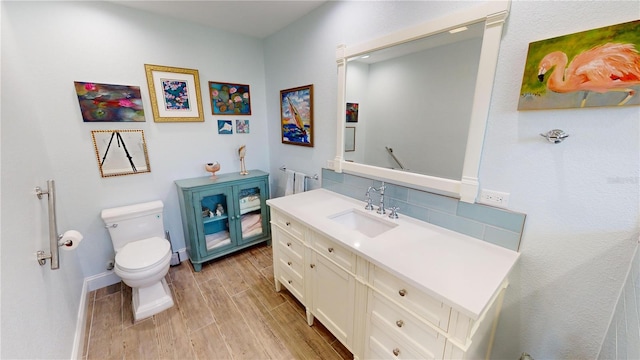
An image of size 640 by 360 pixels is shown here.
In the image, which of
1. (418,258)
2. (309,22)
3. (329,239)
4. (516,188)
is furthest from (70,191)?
(516,188)

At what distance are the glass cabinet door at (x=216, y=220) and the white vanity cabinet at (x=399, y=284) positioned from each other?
95 cm

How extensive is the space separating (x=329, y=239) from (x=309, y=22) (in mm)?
1916

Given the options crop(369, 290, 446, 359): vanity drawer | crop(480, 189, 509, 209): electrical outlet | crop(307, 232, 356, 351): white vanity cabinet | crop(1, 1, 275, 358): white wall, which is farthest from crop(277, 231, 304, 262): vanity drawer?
crop(1, 1, 275, 358): white wall

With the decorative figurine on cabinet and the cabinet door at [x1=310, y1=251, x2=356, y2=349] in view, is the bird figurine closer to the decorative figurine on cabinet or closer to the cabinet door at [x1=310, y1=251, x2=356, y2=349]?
the decorative figurine on cabinet

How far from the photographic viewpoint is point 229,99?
2598mm

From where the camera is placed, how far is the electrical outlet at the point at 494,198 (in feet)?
3.92

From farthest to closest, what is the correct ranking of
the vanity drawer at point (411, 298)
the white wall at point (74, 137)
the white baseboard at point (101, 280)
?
the white baseboard at point (101, 280) < the white wall at point (74, 137) < the vanity drawer at point (411, 298)

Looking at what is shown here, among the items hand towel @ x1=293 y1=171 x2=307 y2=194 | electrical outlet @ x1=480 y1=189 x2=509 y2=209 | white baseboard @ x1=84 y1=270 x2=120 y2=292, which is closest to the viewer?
electrical outlet @ x1=480 y1=189 x2=509 y2=209

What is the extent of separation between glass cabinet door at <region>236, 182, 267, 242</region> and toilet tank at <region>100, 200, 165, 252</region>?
0.74 metres

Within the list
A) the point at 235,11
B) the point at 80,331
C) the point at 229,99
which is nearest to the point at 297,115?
the point at 229,99

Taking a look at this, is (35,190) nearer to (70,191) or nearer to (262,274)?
(70,191)

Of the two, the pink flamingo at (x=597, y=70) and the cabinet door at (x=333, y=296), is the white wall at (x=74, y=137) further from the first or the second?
the pink flamingo at (x=597, y=70)

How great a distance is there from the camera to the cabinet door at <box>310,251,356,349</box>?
138 centimetres

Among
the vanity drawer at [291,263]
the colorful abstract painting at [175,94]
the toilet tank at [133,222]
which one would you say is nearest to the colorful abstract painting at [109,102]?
the colorful abstract painting at [175,94]
